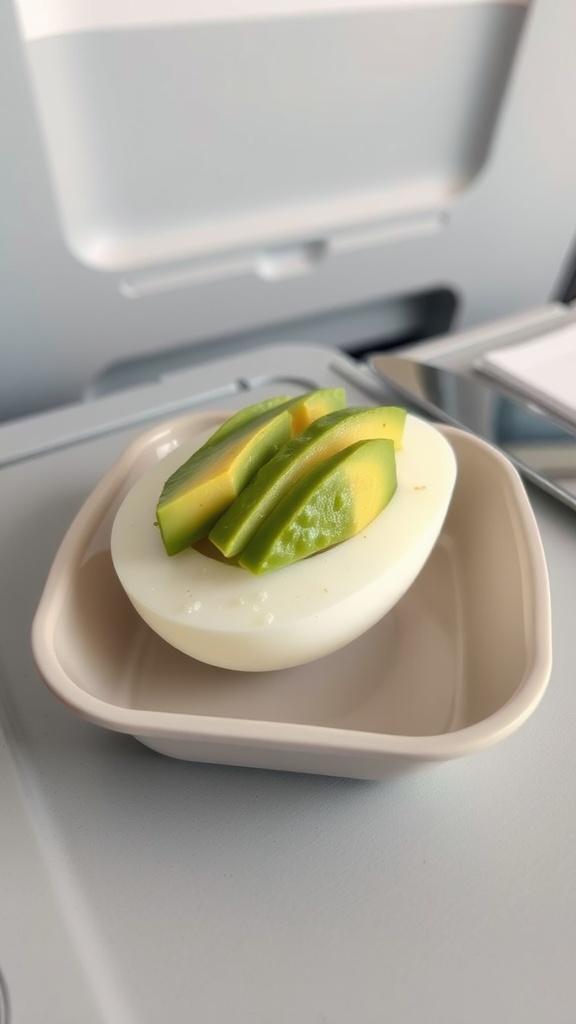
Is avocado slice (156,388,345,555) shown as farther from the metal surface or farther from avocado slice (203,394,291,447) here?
the metal surface

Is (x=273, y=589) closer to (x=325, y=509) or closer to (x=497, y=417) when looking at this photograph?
(x=325, y=509)

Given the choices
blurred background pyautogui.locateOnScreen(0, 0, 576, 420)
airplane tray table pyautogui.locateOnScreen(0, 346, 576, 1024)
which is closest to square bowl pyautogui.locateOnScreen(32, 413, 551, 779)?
airplane tray table pyautogui.locateOnScreen(0, 346, 576, 1024)

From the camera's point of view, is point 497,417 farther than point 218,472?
Yes

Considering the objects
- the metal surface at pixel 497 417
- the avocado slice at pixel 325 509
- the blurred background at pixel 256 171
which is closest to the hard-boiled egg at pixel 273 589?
the avocado slice at pixel 325 509

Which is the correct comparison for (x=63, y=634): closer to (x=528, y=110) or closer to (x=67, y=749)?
(x=67, y=749)

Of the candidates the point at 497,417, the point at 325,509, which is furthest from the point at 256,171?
the point at 325,509

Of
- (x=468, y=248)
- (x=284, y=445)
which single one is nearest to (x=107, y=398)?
(x=284, y=445)
